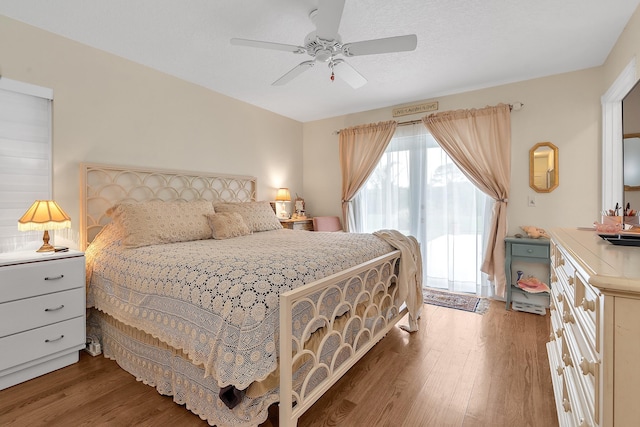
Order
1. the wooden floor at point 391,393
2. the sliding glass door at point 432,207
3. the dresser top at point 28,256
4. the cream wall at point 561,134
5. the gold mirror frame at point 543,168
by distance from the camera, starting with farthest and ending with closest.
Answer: the sliding glass door at point 432,207 → the gold mirror frame at point 543,168 → the cream wall at point 561,134 → the dresser top at point 28,256 → the wooden floor at point 391,393

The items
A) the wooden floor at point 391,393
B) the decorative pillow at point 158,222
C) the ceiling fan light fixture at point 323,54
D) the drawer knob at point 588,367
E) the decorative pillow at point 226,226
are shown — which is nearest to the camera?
the drawer knob at point 588,367

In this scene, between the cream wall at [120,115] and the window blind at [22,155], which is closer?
the window blind at [22,155]

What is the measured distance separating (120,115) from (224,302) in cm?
244

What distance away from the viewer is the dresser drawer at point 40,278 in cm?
182

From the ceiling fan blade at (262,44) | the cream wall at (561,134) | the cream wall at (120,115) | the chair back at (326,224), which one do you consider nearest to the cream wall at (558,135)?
the cream wall at (561,134)

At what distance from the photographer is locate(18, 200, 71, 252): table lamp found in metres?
2.02

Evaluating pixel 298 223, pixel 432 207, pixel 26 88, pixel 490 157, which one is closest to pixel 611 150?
pixel 490 157

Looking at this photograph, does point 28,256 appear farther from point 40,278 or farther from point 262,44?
point 262,44

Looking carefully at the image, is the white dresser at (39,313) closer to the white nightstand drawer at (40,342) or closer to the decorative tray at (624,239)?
the white nightstand drawer at (40,342)

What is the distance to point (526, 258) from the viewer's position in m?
3.19

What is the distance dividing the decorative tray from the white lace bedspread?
1.27 m

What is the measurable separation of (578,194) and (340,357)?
303 cm

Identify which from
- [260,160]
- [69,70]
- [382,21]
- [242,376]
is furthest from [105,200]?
[382,21]

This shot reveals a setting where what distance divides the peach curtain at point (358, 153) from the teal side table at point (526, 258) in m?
1.95
